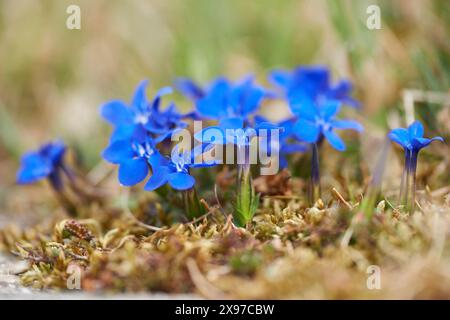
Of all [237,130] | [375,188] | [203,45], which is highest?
[203,45]

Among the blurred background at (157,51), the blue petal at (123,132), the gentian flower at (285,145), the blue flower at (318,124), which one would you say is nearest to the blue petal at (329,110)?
the blue flower at (318,124)

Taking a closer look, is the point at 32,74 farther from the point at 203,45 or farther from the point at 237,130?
the point at 237,130

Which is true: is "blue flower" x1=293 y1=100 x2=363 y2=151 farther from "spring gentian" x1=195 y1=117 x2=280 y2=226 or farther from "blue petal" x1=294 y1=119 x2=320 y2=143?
"spring gentian" x1=195 y1=117 x2=280 y2=226

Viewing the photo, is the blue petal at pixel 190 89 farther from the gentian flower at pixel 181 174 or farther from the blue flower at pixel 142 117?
the gentian flower at pixel 181 174

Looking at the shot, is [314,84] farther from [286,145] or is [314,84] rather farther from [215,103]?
[215,103]

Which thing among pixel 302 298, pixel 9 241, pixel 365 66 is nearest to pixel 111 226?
pixel 9 241
